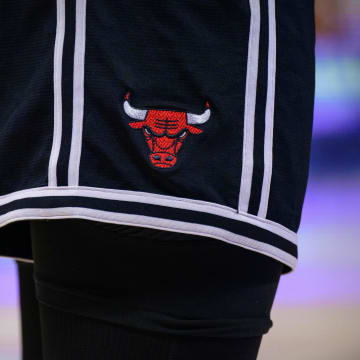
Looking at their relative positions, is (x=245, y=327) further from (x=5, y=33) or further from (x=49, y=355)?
(x=5, y=33)

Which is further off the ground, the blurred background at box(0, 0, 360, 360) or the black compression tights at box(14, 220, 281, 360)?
the blurred background at box(0, 0, 360, 360)

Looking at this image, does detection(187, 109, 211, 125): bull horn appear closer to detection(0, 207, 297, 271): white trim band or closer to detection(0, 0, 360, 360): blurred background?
detection(0, 207, 297, 271): white trim band

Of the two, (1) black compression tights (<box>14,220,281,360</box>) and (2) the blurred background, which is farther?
(2) the blurred background

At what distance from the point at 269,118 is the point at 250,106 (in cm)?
2

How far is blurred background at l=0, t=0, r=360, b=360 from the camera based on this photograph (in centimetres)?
202

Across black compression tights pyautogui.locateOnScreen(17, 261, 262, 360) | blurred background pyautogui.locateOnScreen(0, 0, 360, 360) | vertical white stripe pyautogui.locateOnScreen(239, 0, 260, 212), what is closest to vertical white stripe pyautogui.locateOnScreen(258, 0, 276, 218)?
vertical white stripe pyautogui.locateOnScreen(239, 0, 260, 212)

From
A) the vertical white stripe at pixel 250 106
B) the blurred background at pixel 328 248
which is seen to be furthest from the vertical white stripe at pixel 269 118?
the blurred background at pixel 328 248

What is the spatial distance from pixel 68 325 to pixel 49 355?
1.7 inches

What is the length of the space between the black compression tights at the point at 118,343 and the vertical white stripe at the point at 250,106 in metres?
0.12

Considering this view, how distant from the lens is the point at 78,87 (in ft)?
2.08

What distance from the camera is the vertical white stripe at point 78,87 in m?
0.63

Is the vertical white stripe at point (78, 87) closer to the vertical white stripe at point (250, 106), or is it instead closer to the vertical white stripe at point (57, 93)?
the vertical white stripe at point (57, 93)

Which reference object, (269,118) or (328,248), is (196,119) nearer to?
(269,118)

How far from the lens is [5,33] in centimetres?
66
